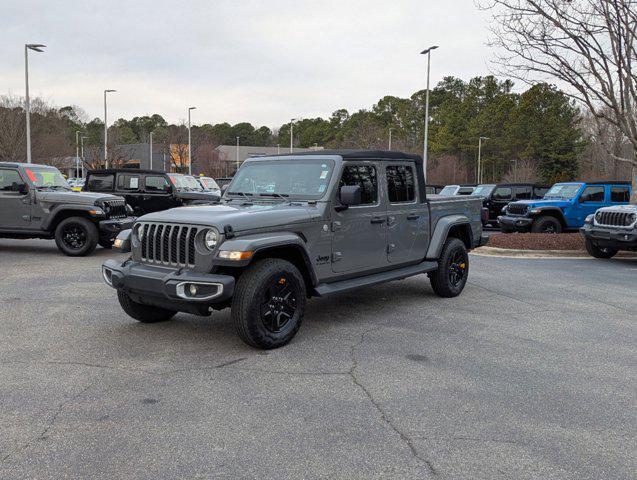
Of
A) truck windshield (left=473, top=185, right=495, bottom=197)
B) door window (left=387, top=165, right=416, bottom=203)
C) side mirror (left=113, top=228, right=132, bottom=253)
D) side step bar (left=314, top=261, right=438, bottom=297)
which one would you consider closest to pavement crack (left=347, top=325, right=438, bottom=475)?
side step bar (left=314, top=261, right=438, bottom=297)

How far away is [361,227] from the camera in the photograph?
20.3 ft

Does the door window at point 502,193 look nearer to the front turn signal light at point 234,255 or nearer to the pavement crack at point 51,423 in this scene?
the front turn signal light at point 234,255

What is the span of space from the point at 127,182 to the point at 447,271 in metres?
11.2

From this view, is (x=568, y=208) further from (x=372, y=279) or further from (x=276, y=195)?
(x=276, y=195)

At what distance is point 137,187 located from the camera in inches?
632

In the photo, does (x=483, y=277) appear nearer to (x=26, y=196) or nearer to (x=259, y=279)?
(x=259, y=279)

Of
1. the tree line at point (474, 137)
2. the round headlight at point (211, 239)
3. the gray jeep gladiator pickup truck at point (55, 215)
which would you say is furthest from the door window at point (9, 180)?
the tree line at point (474, 137)

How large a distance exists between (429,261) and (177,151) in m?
60.7

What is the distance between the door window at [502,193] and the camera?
20300 mm

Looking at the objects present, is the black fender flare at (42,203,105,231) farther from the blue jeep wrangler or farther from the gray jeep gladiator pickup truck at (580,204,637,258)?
the blue jeep wrangler

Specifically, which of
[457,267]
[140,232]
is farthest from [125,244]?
[457,267]

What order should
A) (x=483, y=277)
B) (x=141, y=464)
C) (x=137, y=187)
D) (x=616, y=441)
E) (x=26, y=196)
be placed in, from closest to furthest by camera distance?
(x=141, y=464) < (x=616, y=441) < (x=483, y=277) < (x=26, y=196) < (x=137, y=187)

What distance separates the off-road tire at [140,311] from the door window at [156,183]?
1064 cm

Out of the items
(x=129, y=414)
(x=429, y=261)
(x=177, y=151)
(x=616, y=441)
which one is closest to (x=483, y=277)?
(x=429, y=261)
